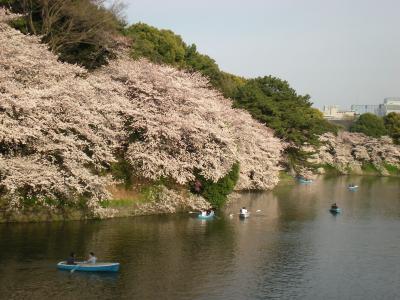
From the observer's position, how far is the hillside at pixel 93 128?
29.7 metres

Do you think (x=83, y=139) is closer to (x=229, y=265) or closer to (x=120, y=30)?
(x=229, y=265)

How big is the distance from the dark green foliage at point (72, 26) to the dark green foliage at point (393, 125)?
245 ft

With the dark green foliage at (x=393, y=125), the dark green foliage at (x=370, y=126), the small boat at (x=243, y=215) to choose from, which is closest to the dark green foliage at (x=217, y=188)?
the small boat at (x=243, y=215)

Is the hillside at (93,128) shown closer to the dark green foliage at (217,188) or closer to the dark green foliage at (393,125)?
the dark green foliage at (217,188)

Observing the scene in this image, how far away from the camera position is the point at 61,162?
3155 cm

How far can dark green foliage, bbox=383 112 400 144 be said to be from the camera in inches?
4119

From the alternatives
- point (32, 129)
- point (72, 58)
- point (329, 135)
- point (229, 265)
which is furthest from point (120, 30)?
point (329, 135)

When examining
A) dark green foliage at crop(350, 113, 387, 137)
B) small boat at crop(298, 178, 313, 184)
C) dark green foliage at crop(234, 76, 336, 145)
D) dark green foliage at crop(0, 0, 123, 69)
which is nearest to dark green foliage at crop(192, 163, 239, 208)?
dark green foliage at crop(0, 0, 123, 69)

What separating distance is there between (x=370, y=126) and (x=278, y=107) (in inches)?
1697

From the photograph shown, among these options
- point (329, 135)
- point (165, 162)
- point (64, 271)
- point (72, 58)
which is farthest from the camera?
point (329, 135)

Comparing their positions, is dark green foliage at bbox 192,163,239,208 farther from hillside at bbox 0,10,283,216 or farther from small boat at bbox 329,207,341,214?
small boat at bbox 329,207,341,214

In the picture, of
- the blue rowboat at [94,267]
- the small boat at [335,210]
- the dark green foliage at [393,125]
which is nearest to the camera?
the blue rowboat at [94,267]

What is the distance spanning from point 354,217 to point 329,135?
184 feet

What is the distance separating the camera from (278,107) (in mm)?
70250
